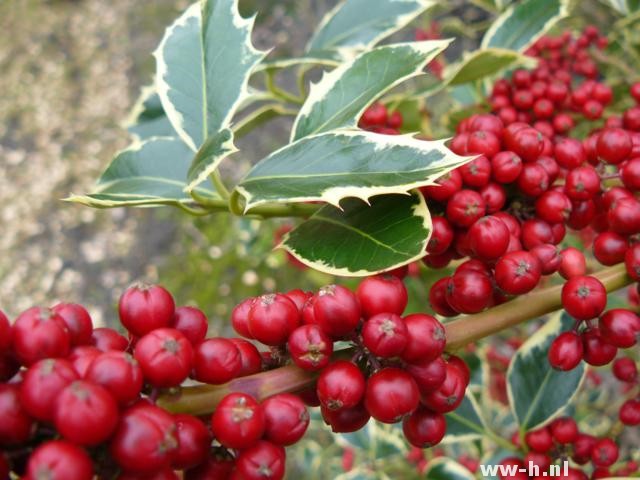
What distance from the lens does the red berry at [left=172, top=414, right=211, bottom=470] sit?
53 centimetres

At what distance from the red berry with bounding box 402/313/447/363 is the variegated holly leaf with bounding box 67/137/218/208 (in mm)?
409

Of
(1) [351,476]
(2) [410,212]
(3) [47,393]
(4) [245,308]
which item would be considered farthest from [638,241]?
(1) [351,476]

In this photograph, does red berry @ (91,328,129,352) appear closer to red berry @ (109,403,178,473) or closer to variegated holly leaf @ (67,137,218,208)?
red berry @ (109,403,178,473)

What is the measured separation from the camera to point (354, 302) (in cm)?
61

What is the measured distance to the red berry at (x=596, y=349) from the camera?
0.74m

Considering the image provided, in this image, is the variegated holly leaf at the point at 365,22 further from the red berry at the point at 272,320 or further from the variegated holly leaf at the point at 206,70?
the red berry at the point at 272,320

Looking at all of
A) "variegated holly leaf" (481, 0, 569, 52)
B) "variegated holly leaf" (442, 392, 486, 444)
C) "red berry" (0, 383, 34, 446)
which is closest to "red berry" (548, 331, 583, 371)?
"variegated holly leaf" (442, 392, 486, 444)

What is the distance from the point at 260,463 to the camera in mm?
542

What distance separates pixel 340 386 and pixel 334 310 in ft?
0.23

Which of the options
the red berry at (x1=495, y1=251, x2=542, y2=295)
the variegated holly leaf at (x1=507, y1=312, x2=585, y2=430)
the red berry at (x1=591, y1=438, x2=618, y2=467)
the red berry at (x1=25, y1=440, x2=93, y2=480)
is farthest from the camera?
the variegated holly leaf at (x1=507, y1=312, x2=585, y2=430)

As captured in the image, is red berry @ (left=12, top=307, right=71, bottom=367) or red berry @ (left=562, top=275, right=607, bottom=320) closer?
red berry @ (left=12, top=307, right=71, bottom=367)

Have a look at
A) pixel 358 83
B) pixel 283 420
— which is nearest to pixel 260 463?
pixel 283 420

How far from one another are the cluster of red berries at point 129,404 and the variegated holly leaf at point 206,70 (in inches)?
14.0

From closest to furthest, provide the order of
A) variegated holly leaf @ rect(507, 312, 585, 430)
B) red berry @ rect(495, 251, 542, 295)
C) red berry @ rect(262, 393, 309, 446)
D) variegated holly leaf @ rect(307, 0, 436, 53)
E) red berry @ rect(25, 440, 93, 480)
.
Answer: red berry @ rect(25, 440, 93, 480) < red berry @ rect(262, 393, 309, 446) < red berry @ rect(495, 251, 542, 295) < variegated holly leaf @ rect(507, 312, 585, 430) < variegated holly leaf @ rect(307, 0, 436, 53)
